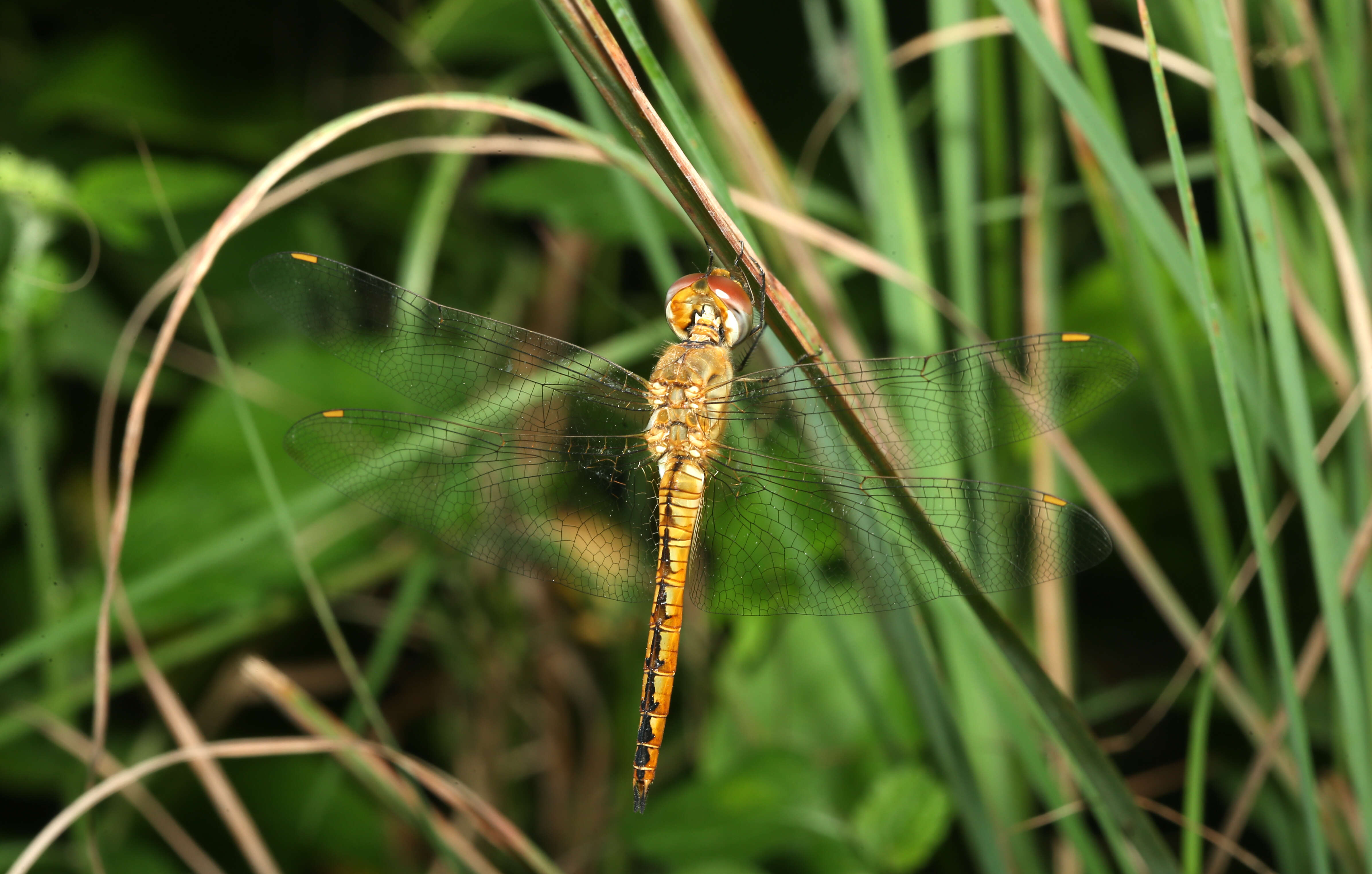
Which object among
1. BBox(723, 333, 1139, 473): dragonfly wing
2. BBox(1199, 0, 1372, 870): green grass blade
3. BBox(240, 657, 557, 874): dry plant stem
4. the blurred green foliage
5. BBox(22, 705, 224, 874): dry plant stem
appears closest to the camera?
BBox(1199, 0, 1372, 870): green grass blade

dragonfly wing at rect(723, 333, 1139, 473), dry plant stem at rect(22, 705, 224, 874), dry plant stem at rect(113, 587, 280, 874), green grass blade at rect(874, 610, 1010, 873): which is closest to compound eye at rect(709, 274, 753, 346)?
dragonfly wing at rect(723, 333, 1139, 473)

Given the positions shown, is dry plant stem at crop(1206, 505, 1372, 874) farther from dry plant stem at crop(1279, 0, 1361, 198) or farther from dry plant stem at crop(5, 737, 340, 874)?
dry plant stem at crop(5, 737, 340, 874)

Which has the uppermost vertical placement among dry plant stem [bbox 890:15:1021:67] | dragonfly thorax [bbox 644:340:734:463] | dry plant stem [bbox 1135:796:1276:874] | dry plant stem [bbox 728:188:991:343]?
dry plant stem [bbox 890:15:1021:67]

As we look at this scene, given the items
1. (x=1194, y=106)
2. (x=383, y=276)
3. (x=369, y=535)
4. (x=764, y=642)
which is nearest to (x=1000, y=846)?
(x=764, y=642)

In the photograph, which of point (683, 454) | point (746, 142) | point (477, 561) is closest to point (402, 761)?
point (683, 454)

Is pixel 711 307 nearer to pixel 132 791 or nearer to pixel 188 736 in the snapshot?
pixel 188 736

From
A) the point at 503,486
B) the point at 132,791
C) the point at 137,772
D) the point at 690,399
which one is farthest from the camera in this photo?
the point at 132,791

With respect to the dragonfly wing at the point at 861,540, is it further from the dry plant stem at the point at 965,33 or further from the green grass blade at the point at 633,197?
the dry plant stem at the point at 965,33
